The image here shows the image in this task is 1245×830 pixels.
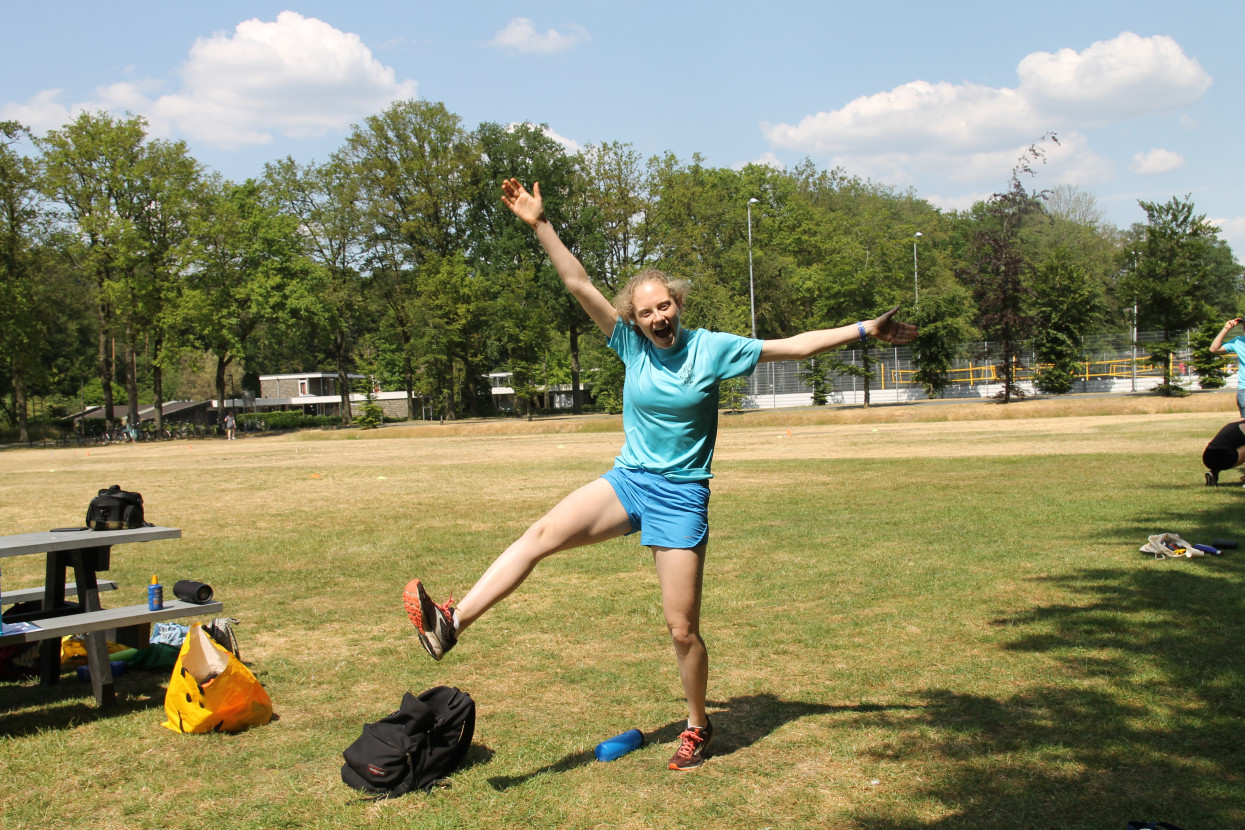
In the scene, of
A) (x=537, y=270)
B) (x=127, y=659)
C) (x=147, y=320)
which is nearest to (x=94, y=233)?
(x=147, y=320)

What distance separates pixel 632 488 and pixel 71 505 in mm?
16219

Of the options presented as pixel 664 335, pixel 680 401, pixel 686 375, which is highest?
pixel 664 335

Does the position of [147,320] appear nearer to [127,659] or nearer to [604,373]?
[604,373]

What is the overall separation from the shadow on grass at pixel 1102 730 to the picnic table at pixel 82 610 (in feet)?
14.4

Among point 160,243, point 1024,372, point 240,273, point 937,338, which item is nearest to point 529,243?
point 240,273

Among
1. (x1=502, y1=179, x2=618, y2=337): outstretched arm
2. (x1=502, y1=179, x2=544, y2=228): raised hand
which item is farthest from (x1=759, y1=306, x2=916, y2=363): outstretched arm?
(x1=502, y1=179, x2=544, y2=228): raised hand

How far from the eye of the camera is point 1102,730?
15.0 ft

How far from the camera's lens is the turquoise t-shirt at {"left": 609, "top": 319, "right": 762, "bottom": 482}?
14.3 feet

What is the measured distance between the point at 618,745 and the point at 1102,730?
2512 mm

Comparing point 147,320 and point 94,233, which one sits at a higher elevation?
point 94,233

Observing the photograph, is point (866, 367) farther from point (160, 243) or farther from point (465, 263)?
point (160, 243)

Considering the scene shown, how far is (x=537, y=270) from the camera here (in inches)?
2653

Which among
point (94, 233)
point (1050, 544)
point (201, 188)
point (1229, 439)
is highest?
point (201, 188)

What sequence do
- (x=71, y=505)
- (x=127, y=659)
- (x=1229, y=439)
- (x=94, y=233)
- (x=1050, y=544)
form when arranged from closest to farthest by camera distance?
(x=127, y=659)
(x=1050, y=544)
(x=1229, y=439)
(x=71, y=505)
(x=94, y=233)
